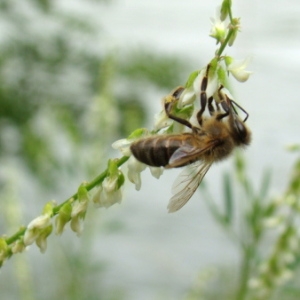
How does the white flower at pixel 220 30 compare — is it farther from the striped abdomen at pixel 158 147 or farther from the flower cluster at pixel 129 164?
the striped abdomen at pixel 158 147

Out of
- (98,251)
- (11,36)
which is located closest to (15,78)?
(11,36)

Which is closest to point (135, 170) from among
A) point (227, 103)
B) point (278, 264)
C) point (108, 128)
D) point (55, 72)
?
point (227, 103)

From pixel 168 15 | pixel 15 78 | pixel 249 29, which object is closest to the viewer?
pixel 15 78

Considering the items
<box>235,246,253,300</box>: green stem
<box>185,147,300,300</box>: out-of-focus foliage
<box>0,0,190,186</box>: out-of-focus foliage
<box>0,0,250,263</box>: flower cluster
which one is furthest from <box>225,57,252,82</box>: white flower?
<box>0,0,190,186</box>: out-of-focus foliage

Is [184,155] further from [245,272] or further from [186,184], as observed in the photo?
[245,272]

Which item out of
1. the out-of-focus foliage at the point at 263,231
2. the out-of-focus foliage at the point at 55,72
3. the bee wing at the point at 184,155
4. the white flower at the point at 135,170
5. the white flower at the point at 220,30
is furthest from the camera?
the out-of-focus foliage at the point at 55,72

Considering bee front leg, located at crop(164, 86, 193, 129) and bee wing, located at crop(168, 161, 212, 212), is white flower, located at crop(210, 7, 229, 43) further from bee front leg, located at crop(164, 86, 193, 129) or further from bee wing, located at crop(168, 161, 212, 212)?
bee wing, located at crop(168, 161, 212, 212)

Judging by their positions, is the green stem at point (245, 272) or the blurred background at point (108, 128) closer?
the green stem at point (245, 272)

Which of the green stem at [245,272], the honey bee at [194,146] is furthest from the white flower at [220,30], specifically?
the green stem at [245,272]

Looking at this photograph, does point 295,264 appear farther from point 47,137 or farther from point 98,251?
point 98,251
